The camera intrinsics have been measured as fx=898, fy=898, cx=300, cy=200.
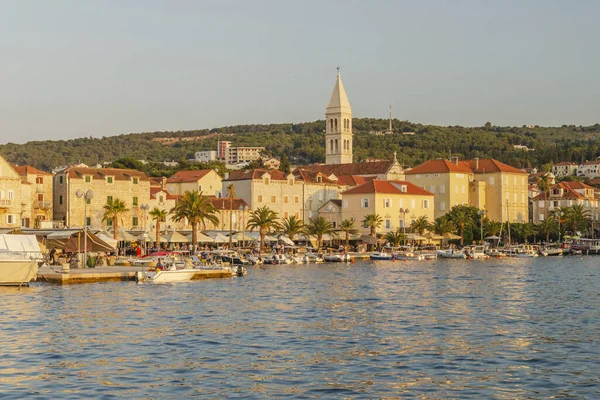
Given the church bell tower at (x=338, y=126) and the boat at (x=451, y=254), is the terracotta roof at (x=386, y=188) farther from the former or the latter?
the church bell tower at (x=338, y=126)

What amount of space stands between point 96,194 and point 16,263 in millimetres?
35345

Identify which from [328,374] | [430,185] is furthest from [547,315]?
[430,185]

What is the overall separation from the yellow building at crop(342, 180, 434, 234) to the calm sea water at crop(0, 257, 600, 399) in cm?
5481

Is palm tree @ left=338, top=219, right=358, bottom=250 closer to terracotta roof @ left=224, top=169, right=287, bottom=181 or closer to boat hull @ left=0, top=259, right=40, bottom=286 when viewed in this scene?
terracotta roof @ left=224, top=169, right=287, bottom=181

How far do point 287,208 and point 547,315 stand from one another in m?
68.6

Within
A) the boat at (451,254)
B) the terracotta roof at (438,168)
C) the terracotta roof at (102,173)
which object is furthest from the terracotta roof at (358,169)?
the terracotta roof at (102,173)

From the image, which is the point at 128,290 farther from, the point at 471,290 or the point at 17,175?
the point at 17,175

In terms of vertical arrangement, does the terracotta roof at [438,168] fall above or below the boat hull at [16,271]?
above

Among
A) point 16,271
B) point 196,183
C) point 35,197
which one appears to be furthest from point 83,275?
point 196,183

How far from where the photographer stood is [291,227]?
94688mm

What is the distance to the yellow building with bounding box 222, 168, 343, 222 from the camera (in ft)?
332

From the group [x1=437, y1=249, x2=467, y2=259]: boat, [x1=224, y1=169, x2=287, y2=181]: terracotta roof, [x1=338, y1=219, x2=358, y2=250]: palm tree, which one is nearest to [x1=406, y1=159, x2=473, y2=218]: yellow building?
[x1=437, y1=249, x2=467, y2=259]: boat

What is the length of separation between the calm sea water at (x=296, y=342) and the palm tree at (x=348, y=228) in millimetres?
49722

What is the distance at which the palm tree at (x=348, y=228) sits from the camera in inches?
3964
